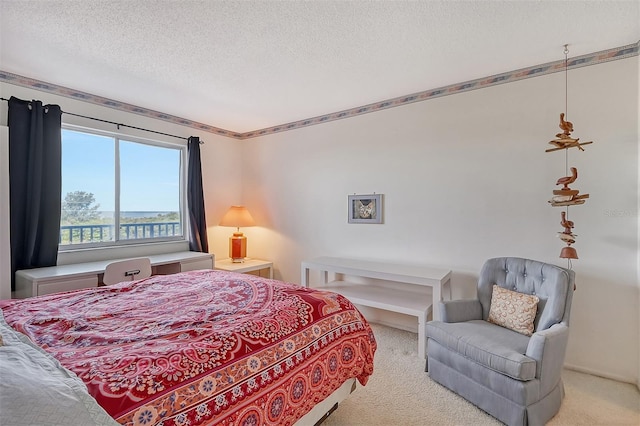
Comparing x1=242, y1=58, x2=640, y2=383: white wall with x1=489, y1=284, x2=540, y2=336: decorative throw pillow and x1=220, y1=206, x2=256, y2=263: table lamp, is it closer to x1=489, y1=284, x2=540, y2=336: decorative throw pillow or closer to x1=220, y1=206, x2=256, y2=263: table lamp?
x1=489, y1=284, x2=540, y2=336: decorative throw pillow

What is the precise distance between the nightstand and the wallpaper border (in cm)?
183

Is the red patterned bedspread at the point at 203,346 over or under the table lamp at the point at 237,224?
under

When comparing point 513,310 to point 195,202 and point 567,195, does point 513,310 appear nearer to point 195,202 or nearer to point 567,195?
point 567,195

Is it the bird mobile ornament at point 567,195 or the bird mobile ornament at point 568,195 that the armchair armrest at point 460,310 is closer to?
the bird mobile ornament at point 567,195

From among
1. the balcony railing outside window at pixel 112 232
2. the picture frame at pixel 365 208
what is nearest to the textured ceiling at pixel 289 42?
the picture frame at pixel 365 208

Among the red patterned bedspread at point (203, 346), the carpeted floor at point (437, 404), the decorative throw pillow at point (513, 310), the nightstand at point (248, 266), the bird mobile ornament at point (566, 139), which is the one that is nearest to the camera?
the red patterned bedspread at point (203, 346)

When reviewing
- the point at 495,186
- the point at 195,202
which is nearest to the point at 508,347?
the point at 495,186

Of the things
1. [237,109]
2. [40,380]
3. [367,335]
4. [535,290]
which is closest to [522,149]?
[535,290]

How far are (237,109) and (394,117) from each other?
1789mm

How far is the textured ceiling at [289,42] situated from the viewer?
72.5 inches

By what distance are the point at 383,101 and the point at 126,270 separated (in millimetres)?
3065

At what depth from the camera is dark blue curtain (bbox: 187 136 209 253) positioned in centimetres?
398

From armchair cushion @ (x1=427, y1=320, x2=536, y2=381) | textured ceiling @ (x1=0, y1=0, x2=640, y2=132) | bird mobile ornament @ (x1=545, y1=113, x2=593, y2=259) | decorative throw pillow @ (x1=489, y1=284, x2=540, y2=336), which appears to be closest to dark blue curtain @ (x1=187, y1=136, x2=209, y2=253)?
textured ceiling @ (x1=0, y1=0, x2=640, y2=132)

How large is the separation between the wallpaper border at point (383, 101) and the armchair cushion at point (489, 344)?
6.87 feet
